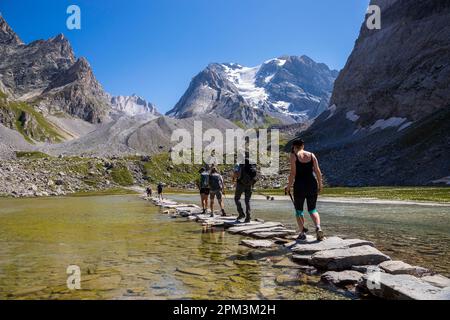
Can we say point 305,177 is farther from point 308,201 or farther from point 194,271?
point 194,271

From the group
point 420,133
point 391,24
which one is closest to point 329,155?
point 420,133

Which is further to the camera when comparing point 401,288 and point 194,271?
point 194,271

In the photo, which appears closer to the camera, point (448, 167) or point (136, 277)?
point (136, 277)

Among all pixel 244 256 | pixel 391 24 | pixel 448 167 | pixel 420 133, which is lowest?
pixel 244 256

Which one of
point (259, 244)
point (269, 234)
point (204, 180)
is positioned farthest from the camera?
point (204, 180)

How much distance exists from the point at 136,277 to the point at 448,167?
89985 mm

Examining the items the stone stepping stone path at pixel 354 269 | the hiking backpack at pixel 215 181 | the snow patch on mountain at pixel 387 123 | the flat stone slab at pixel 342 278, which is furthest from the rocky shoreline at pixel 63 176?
the snow patch on mountain at pixel 387 123

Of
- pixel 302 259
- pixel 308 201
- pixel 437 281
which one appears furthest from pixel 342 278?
pixel 308 201

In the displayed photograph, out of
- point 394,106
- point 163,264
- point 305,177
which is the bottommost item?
point 163,264

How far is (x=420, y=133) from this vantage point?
10812 centimetres

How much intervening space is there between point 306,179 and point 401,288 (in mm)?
6332

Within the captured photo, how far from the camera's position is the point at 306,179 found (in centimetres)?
1296
